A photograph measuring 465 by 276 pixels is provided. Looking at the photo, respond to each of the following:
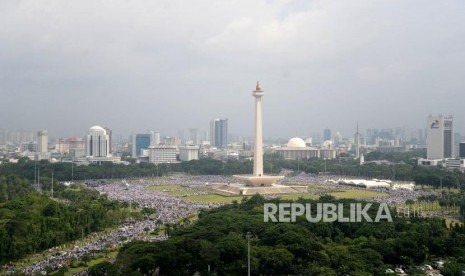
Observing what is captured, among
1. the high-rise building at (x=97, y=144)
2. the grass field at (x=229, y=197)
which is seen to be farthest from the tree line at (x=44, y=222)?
the high-rise building at (x=97, y=144)

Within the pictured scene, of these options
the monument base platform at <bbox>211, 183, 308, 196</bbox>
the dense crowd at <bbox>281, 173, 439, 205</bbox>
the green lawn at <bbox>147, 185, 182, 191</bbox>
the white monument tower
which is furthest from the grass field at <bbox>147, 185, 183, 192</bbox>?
the dense crowd at <bbox>281, 173, 439, 205</bbox>

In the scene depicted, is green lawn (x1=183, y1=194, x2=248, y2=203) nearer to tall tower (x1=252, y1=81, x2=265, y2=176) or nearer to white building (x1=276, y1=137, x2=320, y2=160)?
tall tower (x1=252, y1=81, x2=265, y2=176)

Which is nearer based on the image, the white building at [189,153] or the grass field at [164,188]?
the grass field at [164,188]

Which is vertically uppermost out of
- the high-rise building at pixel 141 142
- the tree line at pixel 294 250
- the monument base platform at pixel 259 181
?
the high-rise building at pixel 141 142

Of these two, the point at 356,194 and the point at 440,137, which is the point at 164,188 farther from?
the point at 440,137

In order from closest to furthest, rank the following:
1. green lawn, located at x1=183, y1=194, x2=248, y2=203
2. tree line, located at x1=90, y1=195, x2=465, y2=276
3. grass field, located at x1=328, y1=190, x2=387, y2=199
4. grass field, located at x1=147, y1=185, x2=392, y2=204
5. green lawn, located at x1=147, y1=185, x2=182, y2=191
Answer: tree line, located at x1=90, y1=195, x2=465, y2=276, green lawn, located at x1=183, y1=194, x2=248, y2=203, grass field, located at x1=147, y1=185, x2=392, y2=204, grass field, located at x1=328, y1=190, x2=387, y2=199, green lawn, located at x1=147, y1=185, x2=182, y2=191

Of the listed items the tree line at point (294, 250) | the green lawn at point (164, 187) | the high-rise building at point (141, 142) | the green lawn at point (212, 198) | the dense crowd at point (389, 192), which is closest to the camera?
the tree line at point (294, 250)

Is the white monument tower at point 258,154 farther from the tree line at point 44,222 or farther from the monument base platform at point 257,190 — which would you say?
the tree line at point 44,222
